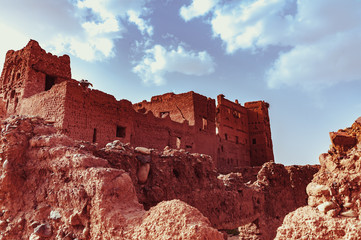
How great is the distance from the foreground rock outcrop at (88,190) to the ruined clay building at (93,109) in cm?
147

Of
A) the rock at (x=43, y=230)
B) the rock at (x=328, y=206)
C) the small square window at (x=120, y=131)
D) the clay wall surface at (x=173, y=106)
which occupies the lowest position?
the rock at (x=43, y=230)

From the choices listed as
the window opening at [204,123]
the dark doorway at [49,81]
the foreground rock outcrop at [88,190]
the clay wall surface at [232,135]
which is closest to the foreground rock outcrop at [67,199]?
the foreground rock outcrop at [88,190]

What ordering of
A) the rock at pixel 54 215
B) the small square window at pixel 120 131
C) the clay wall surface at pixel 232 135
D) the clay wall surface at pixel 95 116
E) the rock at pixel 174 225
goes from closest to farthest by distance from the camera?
the rock at pixel 174 225 → the rock at pixel 54 215 → the clay wall surface at pixel 95 116 → the small square window at pixel 120 131 → the clay wall surface at pixel 232 135

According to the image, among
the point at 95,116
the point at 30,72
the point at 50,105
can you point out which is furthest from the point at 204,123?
the point at 30,72

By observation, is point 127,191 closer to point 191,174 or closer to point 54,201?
point 54,201

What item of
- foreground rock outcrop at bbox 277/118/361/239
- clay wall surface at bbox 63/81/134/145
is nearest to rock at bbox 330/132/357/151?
foreground rock outcrop at bbox 277/118/361/239

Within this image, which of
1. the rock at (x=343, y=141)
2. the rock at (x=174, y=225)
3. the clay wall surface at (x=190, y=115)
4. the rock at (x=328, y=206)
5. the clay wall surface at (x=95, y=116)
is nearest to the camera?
the rock at (x=174, y=225)

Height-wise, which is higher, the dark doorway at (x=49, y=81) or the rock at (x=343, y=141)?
the dark doorway at (x=49, y=81)

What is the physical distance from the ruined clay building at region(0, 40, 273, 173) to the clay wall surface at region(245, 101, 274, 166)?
6.01 meters

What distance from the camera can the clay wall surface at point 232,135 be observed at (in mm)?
22269

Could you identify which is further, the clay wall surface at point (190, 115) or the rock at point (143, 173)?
the clay wall surface at point (190, 115)

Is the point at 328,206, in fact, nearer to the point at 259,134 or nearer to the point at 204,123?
the point at 204,123

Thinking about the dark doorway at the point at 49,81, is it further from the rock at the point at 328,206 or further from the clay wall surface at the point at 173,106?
the rock at the point at 328,206

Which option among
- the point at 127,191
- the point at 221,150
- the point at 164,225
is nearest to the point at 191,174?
the point at 127,191
